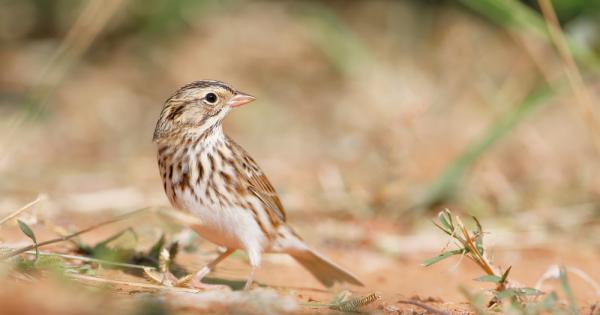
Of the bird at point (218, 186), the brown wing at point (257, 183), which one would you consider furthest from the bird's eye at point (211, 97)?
the brown wing at point (257, 183)

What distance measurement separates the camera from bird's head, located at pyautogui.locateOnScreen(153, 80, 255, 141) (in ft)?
14.5

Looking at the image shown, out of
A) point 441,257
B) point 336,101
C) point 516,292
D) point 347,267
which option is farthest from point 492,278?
point 336,101

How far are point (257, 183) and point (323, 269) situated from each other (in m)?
0.59

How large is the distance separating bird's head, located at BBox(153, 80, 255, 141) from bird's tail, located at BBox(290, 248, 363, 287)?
33.1 inches

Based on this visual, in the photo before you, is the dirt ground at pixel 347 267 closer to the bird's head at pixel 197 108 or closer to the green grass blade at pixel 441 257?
the green grass blade at pixel 441 257

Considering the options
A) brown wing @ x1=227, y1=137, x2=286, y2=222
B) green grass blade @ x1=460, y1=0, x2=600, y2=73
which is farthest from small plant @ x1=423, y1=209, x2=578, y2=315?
green grass blade @ x1=460, y1=0, x2=600, y2=73

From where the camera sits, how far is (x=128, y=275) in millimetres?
3988

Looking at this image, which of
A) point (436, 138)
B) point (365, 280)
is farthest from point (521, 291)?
point (436, 138)

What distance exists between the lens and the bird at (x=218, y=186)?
13.6 ft

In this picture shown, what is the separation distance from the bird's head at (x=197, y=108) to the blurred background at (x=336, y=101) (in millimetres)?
876

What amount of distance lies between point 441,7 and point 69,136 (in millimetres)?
4670

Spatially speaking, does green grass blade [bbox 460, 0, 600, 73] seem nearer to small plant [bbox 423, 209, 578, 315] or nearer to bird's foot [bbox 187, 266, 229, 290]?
small plant [bbox 423, 209, 578, 315]

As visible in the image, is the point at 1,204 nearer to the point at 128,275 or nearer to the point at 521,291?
the point at 128,275

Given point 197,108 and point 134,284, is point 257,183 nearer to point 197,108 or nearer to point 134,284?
point 197,108
